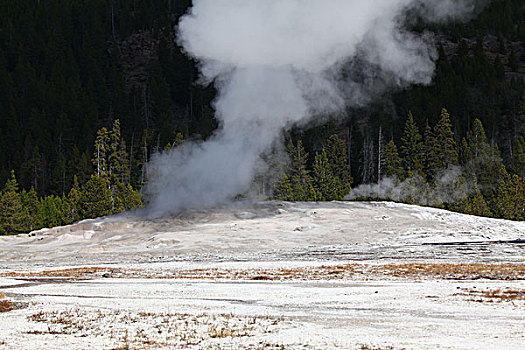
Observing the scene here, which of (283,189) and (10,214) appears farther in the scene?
(283,189)

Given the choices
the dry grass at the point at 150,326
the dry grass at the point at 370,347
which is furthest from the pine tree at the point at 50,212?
the dry grass at the point at 370,347

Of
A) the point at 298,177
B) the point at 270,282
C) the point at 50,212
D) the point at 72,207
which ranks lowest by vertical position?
the point at 270,282

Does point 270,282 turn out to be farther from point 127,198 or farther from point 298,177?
point 298,177

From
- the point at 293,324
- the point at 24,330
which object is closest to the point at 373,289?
the point at 293,324

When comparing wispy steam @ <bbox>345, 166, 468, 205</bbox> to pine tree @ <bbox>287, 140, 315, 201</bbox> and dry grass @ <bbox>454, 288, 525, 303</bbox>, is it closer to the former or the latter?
pine tree @ <bbox>287, 140, 315, 201</bbox>

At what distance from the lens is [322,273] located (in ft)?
102

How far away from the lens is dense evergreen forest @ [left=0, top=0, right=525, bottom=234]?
92.8m

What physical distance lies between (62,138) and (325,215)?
8579 centimetres

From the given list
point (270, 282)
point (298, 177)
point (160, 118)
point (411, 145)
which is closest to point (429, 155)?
point (411, 145)

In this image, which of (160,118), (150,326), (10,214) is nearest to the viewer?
(150,326)

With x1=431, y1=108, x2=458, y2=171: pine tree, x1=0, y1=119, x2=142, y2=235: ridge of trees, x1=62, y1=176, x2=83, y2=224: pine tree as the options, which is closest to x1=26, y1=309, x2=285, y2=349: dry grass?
x1=0, y1=119, x2=142, y2=235: ridge of trees

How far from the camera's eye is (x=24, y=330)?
14.9 m

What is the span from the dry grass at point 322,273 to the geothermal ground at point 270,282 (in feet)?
0.36

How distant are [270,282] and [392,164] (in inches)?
2876
